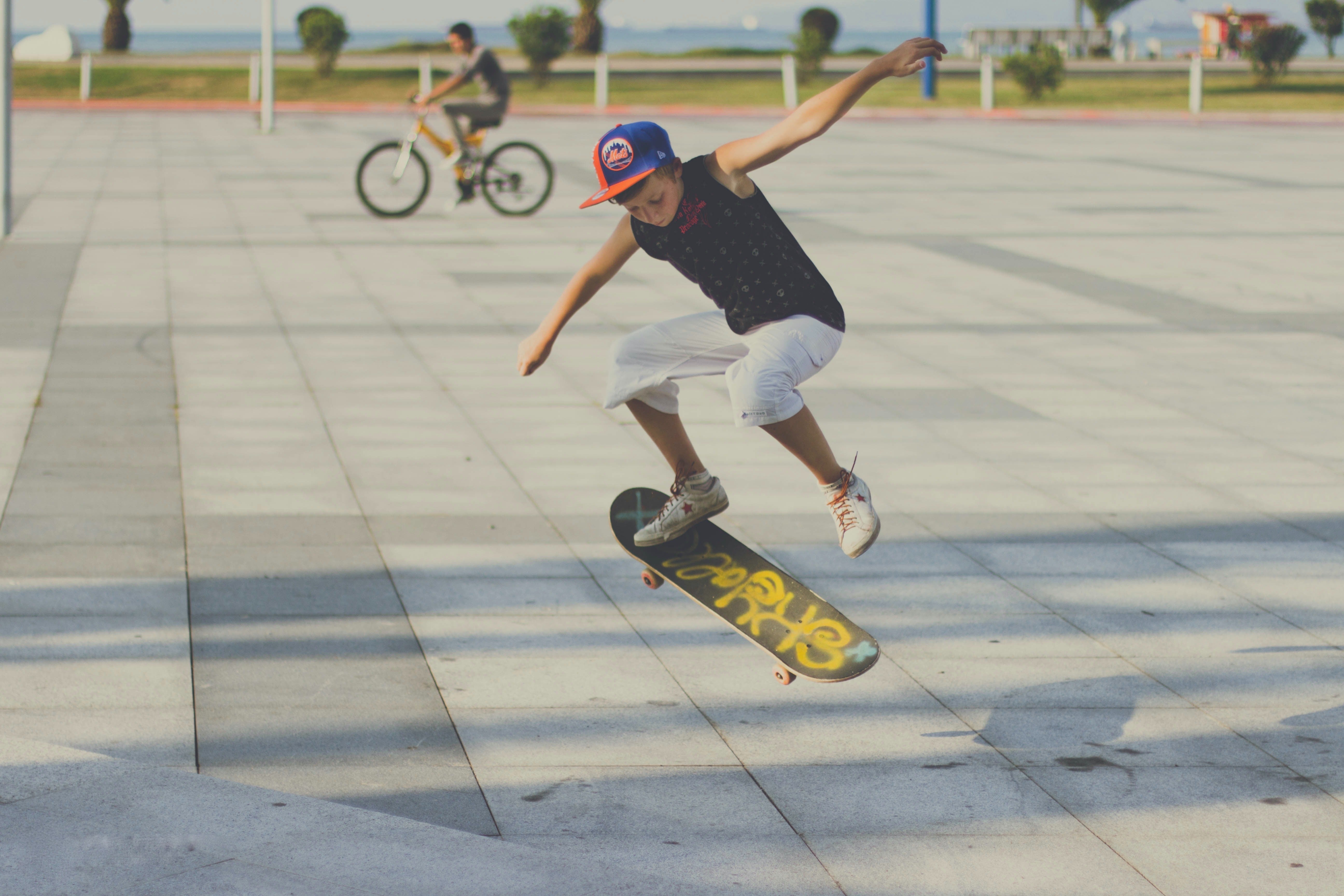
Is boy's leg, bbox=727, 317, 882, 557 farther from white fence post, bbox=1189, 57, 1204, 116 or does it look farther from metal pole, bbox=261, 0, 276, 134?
white fence post, bbox=1189, 57, 1204, 116

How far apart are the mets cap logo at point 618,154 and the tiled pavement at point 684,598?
1.64m

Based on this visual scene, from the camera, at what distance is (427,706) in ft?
15.3

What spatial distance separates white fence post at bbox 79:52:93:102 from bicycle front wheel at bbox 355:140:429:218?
82.3 feet

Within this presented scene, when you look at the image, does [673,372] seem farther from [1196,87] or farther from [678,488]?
[1196,87]

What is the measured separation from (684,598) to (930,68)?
34.9m

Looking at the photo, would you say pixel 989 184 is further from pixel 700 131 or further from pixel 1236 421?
pixel 1236 421

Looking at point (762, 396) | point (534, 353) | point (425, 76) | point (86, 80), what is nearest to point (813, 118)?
point (762, 396)

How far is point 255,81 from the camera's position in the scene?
124ft

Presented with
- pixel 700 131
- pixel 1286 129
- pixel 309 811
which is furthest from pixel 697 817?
pixel 1286 129

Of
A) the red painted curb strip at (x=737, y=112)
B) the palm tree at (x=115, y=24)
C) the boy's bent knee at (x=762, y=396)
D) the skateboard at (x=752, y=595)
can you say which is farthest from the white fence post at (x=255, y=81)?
the boy's bent knee at (x=762, y=396)

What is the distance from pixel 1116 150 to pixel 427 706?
23.4 meters

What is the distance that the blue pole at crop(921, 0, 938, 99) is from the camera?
126ft

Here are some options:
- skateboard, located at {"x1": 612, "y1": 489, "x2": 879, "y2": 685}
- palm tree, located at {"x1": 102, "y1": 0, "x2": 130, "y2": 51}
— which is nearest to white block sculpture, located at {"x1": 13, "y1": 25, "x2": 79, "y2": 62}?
palm tree, located at {"x1": 102, "y1": 0, "x2": 130, "y2": 51}

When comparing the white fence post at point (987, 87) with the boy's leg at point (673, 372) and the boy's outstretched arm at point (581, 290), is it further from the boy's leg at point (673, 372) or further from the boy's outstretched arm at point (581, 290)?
the boy's outstretched arm at point (581, 290)
